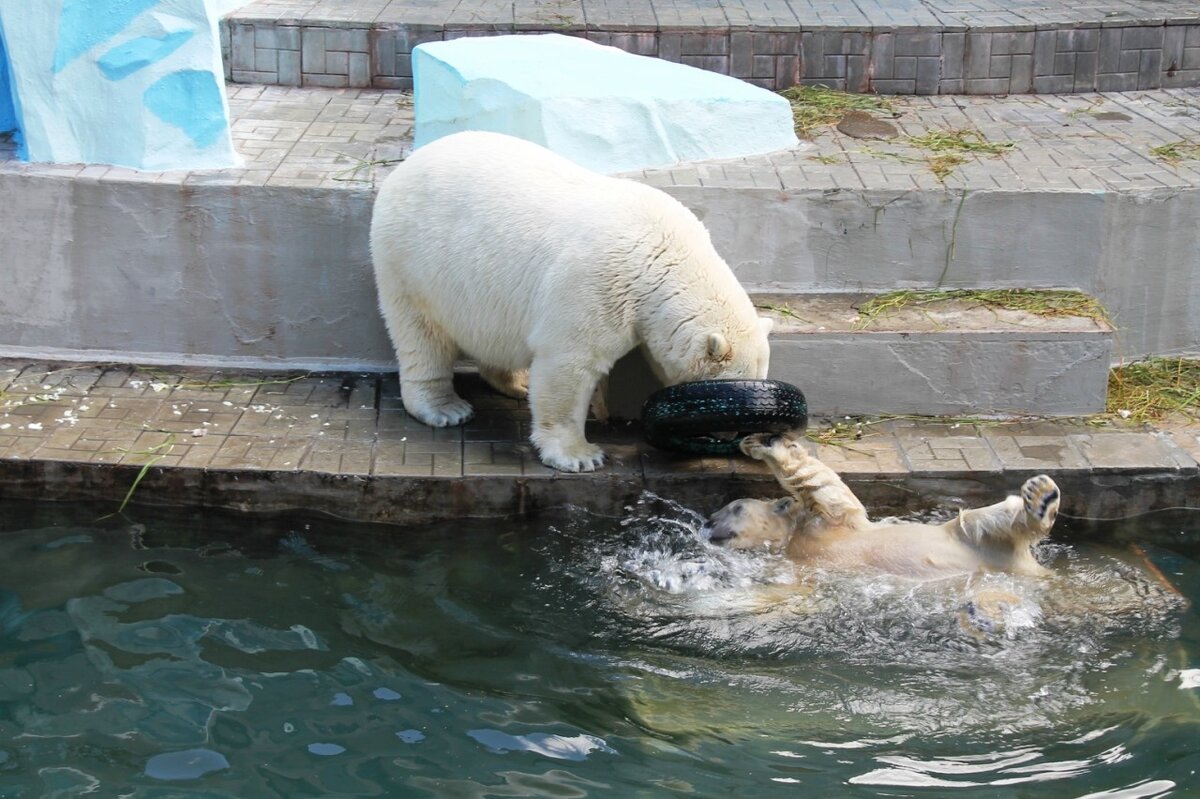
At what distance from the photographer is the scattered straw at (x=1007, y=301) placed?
6.55 m

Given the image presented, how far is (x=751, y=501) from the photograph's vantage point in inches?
219

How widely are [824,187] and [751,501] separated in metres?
1.87

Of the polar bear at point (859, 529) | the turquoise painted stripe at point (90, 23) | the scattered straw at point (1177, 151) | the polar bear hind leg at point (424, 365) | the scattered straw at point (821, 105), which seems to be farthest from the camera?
the scattered straw at point (821, 105)

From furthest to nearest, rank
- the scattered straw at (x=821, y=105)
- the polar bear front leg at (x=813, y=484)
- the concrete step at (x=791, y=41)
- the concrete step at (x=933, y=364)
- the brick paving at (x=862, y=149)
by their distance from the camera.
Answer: the concrete step at (x=791, y=41) < the scattered straw at (x=821, y=105) < the brick paving at (x=862, y=149) < the concrete step at (x=933, y=364) < the polar bear front leg at (x=813, y=484)

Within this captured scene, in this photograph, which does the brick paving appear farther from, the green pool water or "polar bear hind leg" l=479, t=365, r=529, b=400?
the green pool water

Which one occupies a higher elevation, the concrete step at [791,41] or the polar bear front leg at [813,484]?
the concrete step at [791,41]

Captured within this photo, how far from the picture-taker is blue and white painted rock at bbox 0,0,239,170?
21.6 ft

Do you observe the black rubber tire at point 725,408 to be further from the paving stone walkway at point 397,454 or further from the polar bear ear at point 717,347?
the paving stone walkway at point 397,454

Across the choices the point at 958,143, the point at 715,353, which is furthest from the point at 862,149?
the point at 715,353

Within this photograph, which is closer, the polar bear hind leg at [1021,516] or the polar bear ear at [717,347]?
the polar bear hind leg at [1021,516]

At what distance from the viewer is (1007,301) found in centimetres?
665

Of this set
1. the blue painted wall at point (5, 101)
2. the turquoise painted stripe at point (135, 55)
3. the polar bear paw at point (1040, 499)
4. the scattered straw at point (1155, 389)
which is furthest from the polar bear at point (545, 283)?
the blue painted wall at point (5, 101)

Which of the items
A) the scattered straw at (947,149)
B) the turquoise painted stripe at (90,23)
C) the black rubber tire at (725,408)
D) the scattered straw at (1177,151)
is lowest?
the black rubber tire at (725,408)

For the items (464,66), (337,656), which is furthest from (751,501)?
(464,66)
